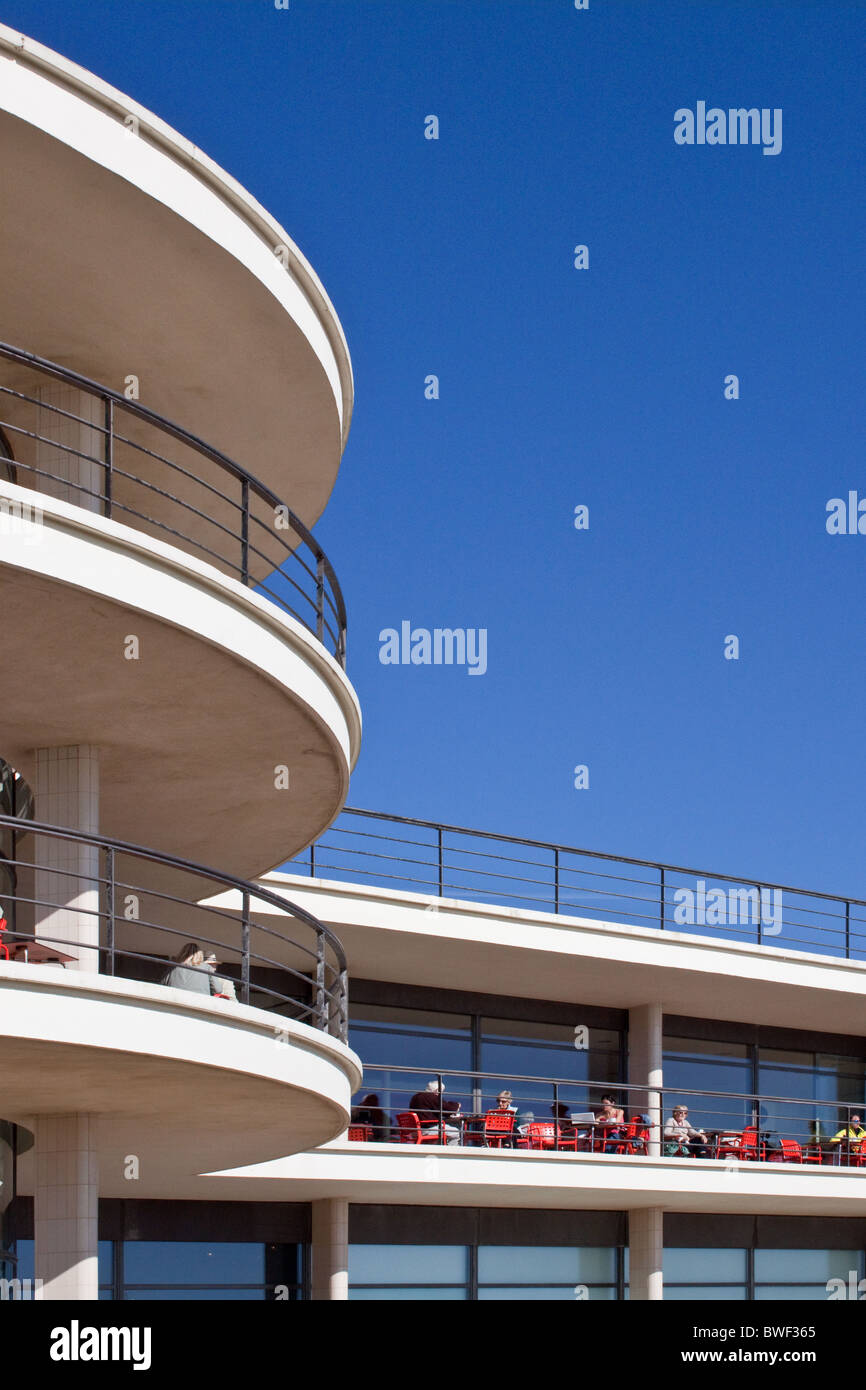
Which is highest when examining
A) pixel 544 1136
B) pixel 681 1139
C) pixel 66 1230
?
pixel 66 1230

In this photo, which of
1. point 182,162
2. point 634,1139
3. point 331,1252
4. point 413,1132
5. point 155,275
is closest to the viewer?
point 182,162

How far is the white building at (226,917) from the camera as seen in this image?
11766 mm

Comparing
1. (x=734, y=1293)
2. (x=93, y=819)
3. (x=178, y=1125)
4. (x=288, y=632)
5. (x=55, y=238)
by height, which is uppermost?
(x=55, y=238)

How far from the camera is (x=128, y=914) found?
17.9 m

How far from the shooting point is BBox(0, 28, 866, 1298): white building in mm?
11766

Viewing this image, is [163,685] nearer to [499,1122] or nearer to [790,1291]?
[499,1122]

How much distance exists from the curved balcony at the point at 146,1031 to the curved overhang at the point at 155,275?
14.4 ft

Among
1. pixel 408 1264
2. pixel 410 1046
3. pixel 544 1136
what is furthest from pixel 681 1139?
pixel 408 1264

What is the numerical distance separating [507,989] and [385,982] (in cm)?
230

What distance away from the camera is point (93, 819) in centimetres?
1324

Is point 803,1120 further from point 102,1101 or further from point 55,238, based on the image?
point 55,238

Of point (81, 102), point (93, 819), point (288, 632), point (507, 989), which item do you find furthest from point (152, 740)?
point (507, 989)

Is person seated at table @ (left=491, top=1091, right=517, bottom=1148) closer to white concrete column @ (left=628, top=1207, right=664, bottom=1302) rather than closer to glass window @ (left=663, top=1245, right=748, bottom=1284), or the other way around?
white concrete column @ (left=628, top=1207, right=664, bottom=1302)

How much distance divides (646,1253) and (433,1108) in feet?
16.6
